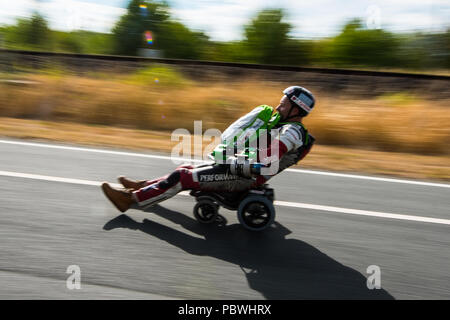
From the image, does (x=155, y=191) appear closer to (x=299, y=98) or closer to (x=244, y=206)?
(x=244, y=206)

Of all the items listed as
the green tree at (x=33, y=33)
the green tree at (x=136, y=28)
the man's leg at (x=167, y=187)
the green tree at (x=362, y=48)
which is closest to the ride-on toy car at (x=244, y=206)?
the man's leg at (x=167, y=187)

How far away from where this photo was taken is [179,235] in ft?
15.9

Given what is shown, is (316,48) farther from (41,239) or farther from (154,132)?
(41,239)

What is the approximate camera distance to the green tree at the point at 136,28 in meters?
27.8

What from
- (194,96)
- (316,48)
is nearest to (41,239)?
(194,96)

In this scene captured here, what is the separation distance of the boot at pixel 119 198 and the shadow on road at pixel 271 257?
0.42ft

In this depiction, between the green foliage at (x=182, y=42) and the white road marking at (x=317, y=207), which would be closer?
the white road marking at (x=317, y=207)

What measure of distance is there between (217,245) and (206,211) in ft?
1.71

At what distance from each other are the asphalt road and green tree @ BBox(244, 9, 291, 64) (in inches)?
738

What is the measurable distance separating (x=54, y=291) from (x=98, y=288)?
327 millimetres

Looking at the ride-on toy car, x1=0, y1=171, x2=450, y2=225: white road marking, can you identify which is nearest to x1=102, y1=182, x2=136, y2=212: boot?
the ride-on toy car

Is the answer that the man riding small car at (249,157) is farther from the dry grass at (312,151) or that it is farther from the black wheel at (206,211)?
the dry grass at (312,151)

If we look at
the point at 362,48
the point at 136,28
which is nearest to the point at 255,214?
the point at 362,48

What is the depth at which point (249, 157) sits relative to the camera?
15.7 ft
